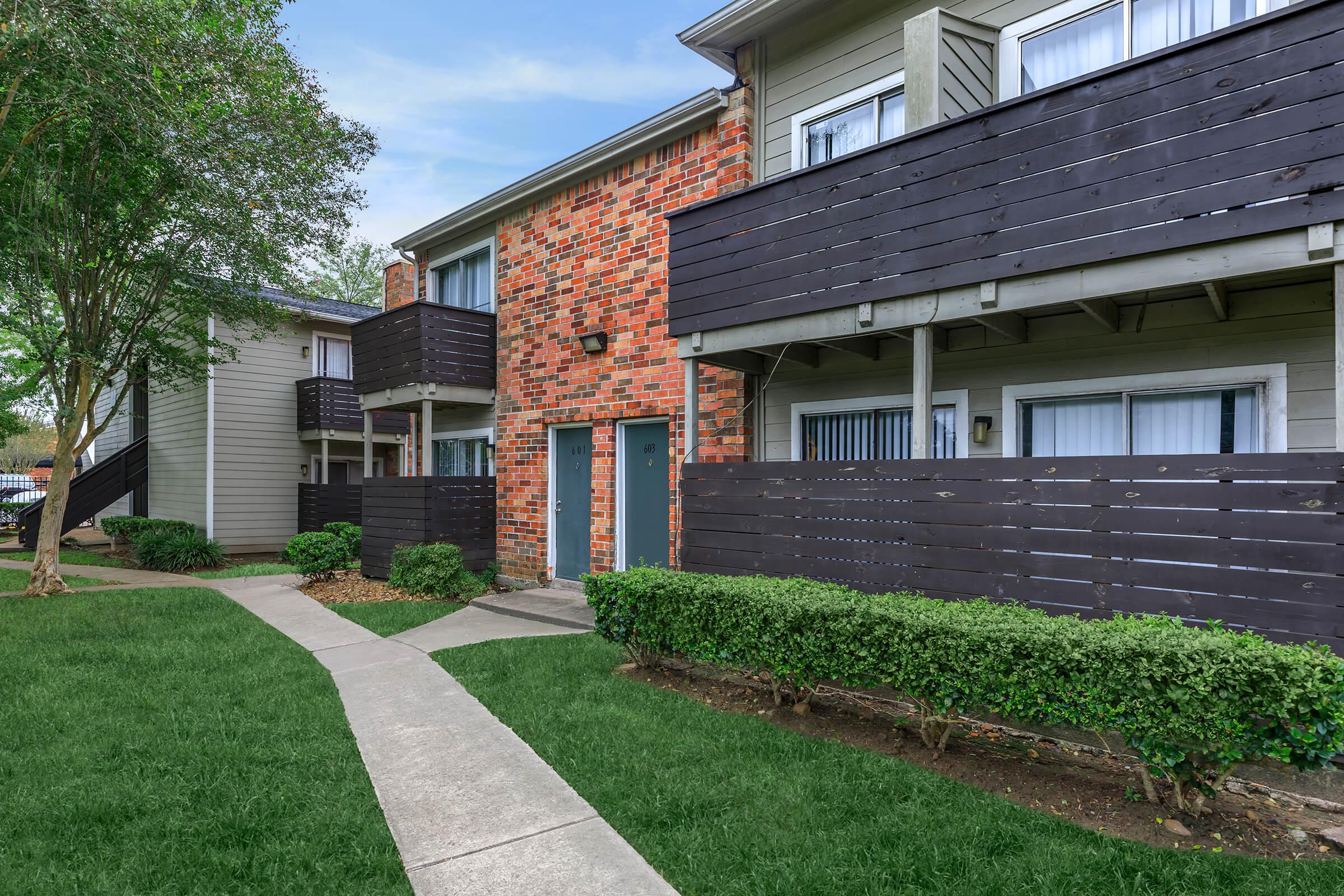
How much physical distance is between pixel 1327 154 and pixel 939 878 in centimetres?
408

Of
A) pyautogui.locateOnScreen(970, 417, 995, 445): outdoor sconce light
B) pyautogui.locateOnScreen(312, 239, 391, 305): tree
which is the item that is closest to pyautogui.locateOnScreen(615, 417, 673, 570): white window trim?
pyautogui.locateOnScreen(970, 417, 995, 445): outdoor sconce light

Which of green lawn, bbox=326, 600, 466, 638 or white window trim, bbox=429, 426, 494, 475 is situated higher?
white window trim, bbox=429, 426, 494, 475

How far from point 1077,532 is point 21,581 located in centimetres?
1507

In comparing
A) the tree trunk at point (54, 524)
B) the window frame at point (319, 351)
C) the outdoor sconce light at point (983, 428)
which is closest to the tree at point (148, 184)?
the tree trunk at point (54, 524)

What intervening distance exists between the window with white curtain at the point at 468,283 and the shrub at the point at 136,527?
758 centimetres

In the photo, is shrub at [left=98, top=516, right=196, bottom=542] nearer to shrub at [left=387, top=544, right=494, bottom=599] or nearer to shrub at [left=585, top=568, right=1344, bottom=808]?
shrub at [left=387, top=544, right=494, bottom=599]

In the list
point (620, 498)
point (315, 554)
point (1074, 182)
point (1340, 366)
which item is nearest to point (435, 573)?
point (315, 554)

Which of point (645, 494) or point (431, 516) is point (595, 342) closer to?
point (645, 494)

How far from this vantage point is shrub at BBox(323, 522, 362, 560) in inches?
484

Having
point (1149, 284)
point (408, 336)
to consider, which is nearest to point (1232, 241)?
point (1149, 284)

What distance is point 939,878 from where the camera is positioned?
2.94 metres

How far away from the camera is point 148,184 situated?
32.6ft

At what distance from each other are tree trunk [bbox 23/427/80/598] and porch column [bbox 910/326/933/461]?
11.4 meters

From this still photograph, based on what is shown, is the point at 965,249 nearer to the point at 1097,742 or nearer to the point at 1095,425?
the point at 1095,425
